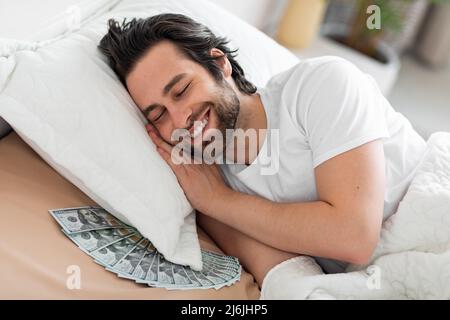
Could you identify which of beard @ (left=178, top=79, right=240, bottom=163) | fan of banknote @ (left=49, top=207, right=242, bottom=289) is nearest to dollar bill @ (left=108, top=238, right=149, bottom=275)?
fan of banknote @ (left=49, top=207, right=242, bottom=289)

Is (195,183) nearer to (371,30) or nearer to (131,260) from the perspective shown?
(131,260)

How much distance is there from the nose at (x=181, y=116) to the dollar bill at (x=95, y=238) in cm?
27

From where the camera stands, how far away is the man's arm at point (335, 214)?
102 centimetres

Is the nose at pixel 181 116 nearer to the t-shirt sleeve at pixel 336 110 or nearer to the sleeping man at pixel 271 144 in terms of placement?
the sleeping man at pixel 271 144

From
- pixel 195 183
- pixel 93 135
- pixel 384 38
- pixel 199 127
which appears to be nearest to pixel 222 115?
pixel 199 127

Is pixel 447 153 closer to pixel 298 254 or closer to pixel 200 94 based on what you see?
pixel 298 254

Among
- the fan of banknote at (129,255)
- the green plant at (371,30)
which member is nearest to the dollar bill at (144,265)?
the fan of banknote at (129,255)

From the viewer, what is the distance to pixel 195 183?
1.16 metres

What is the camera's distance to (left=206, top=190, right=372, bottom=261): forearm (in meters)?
1.02

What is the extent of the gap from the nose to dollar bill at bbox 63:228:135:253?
0.27 meters

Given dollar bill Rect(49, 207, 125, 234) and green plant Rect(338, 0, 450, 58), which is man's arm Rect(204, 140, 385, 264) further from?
green plant Rect(338, 0, 450, 58)

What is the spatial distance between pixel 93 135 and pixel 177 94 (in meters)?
0.22

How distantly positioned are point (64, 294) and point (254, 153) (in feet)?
1.77
